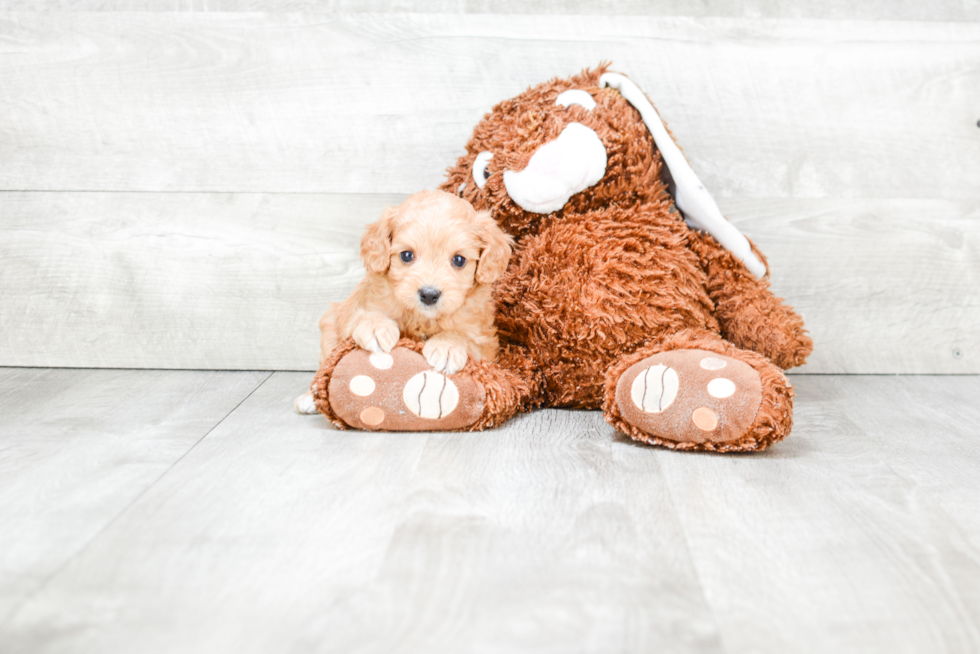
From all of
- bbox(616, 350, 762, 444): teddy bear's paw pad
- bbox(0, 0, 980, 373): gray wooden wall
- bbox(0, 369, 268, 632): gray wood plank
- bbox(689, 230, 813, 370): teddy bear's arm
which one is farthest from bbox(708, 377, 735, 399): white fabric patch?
bbox(0, 369, 268, 632): gray wood plank

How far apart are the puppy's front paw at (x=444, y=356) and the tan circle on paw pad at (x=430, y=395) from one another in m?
0.01

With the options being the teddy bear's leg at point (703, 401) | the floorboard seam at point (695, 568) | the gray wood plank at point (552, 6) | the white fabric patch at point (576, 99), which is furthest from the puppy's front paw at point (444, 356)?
the gray wood plank at point (552, 6)

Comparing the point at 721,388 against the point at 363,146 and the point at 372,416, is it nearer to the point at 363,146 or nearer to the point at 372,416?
the point at 372,416

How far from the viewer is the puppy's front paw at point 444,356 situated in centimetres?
113

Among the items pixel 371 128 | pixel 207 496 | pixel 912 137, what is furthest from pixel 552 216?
pixel 912 137

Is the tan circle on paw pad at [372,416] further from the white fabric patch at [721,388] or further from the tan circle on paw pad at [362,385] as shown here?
the white fabric patch at [721,388]

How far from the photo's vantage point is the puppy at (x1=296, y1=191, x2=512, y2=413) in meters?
1.10

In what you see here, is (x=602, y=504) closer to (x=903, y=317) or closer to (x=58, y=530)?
(x=58, y=530)

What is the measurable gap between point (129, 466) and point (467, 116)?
2.93 feet

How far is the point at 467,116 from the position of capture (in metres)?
1.52

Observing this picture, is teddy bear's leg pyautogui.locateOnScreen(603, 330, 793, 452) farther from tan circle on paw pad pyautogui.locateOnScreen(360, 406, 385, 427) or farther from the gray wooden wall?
the gray wooden wall

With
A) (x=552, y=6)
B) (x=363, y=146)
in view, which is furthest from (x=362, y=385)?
(x=552, y=6)

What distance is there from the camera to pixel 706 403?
105cm

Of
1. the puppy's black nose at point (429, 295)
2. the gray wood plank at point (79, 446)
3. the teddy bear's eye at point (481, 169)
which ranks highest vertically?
the teddy bear's eye at point (481, 169)
